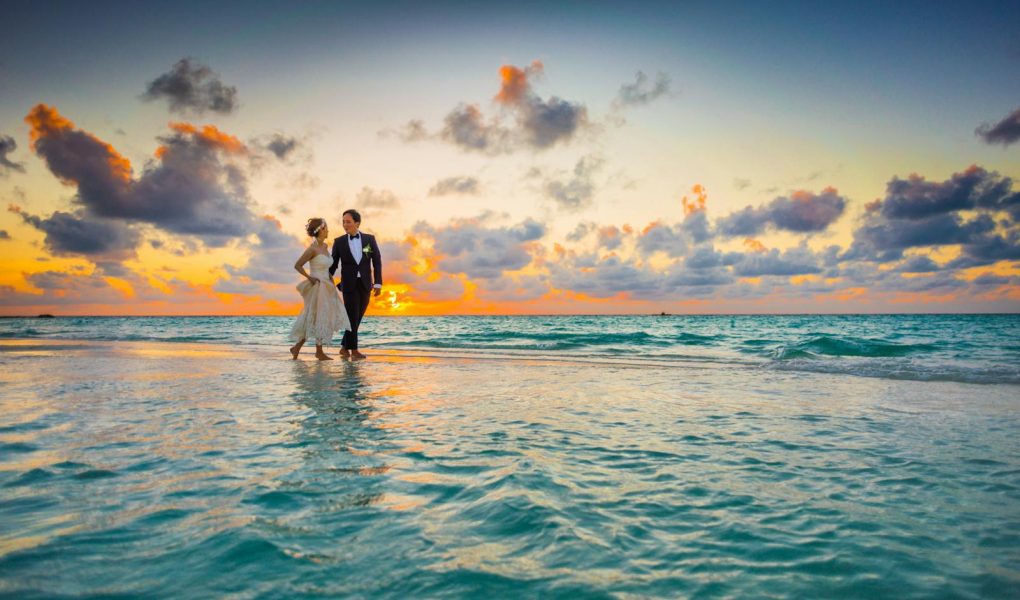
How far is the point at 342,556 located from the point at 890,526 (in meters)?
2.05

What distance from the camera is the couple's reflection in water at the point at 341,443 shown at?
247 centimetres

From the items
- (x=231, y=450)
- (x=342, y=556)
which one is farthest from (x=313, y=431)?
(x=342, y=556)

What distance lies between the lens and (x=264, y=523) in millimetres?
2035

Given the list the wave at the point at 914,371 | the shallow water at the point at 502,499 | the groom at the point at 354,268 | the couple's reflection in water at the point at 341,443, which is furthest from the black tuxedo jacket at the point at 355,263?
the wave at the point at 914,371

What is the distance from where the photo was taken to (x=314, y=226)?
32.3ft

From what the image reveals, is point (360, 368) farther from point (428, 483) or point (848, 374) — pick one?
point (848, 374)

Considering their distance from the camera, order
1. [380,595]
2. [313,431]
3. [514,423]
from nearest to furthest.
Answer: [380,595], [313,431], [514,423]

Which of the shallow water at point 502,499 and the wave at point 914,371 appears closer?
the shallow water at point 502,499

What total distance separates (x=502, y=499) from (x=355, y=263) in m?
8.83

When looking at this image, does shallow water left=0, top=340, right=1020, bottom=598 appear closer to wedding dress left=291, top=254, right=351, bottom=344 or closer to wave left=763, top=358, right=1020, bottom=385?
wave left=763, top=358, right=1020, bottom=385

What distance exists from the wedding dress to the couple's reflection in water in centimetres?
367

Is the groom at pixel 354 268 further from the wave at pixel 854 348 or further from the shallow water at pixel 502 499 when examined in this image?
the wave at pixel 854 348

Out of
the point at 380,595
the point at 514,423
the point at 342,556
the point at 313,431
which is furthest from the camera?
the point at 514,423

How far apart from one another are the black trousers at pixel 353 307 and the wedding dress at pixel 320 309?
29 centimetres
